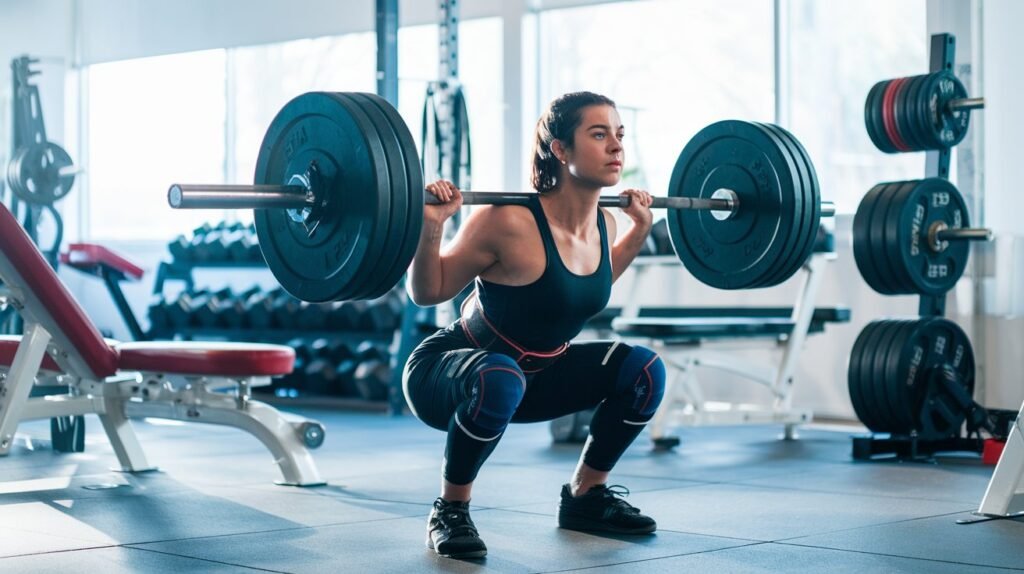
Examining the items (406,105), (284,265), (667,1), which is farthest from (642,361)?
(406,105)

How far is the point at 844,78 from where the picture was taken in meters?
6.13

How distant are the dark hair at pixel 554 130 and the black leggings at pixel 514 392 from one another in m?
0.37

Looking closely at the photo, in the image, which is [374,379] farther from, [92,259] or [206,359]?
[206,359]

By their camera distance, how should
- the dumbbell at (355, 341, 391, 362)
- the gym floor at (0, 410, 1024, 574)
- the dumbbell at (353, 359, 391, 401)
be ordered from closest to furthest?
the gym floor at (0, 410, 1024, 574) → the dumbbell at (353, 359, 391, 401) → the dumbbell at (355, 341, 391, 362)

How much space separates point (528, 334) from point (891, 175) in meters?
3.80

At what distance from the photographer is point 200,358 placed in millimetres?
3596

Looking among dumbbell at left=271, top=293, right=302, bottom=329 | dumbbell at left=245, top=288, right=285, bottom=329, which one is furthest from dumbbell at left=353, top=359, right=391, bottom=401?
dumbbell at left=245, top=288, right=285, bottom=329

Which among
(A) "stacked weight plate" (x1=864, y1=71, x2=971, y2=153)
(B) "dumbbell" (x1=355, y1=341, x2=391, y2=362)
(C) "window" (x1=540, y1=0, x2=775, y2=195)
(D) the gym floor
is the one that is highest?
(C) "window" (x1=540, y1=0, x2=775, y2=195)

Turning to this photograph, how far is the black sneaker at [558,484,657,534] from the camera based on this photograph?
2.79 meters

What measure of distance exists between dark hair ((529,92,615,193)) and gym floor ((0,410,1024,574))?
785 millimetres

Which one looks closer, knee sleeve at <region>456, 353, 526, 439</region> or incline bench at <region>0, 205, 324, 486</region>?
knee sleeve at <region>456, 353, 526, 439</region>

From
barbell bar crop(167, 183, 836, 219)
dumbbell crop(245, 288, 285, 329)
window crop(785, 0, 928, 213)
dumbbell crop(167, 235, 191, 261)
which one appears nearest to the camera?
barbell bar crop(167, 183, 836, 219)

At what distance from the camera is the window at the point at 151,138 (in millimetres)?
8531

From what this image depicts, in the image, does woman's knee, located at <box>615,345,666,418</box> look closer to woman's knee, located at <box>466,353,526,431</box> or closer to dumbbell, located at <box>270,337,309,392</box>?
woman's knee, located at <box>466,353,526,431</box>
